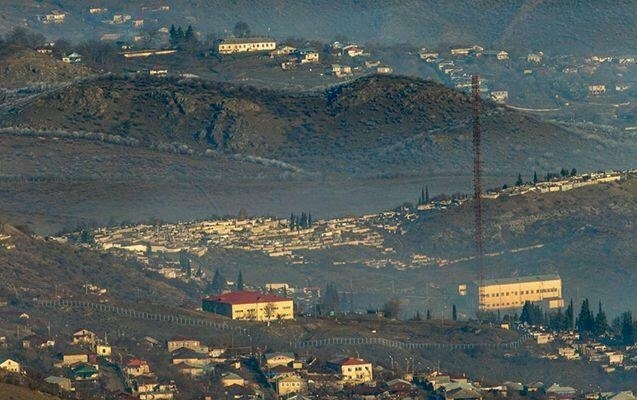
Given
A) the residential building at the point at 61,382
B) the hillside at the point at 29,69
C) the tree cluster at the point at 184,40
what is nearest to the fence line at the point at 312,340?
the residential building at the point at 61,382

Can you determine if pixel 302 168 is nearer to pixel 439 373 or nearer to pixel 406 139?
pixel 406 139

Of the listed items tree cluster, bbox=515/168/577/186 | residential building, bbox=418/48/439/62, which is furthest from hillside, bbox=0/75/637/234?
residential building, bbox=418/48/439/62

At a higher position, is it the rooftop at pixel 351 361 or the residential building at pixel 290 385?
the rooftop at pixel 351 361

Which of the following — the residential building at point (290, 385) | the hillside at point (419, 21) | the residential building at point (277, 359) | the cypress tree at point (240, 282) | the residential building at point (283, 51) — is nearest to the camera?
the residential building at point (290, 385)

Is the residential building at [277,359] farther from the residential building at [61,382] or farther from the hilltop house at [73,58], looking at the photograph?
the hilltop house at [73,58]

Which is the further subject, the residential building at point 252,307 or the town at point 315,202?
the residential building at point 252,307

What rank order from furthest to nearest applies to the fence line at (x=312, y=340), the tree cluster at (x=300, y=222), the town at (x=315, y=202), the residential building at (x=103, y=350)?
1. the tree cluster at (x=300, y=222)
2. the fence line at (x=312, y=340)
3. the town at (x=315, y=202)
4. the residential building at (x=103, y=350)

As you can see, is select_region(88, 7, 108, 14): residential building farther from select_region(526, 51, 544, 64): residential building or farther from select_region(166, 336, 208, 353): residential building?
select_region(166, 336, 208, 353): residential building

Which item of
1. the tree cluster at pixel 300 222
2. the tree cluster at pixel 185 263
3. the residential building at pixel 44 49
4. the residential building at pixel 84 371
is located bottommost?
the residential building at pixel 84 371
